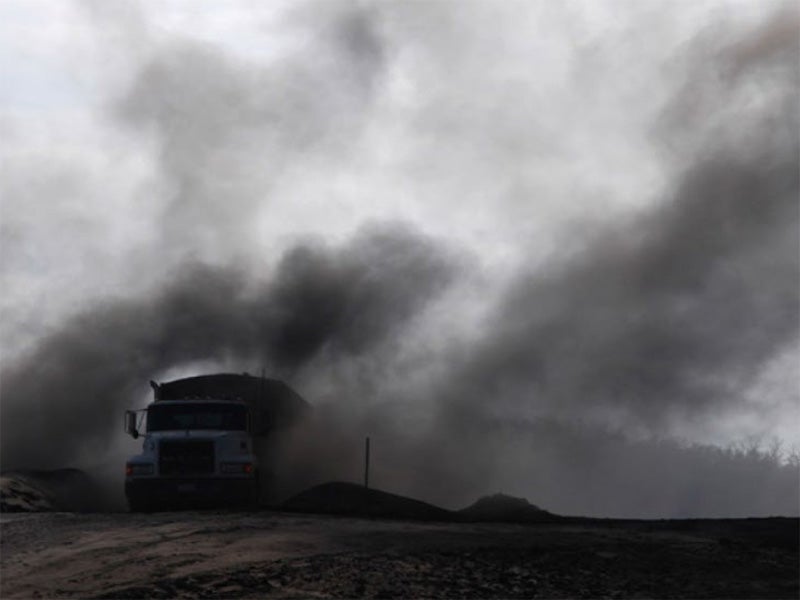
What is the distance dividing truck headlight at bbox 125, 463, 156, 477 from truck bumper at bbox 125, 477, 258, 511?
0.12 metres

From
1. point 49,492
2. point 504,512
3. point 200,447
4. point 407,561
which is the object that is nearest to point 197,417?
point 200,447

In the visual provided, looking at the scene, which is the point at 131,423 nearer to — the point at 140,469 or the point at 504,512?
the point at 140,469

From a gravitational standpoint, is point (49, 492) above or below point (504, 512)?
above

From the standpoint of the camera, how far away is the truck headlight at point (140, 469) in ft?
99.8

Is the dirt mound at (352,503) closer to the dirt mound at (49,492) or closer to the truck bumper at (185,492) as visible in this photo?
the truck bumper at (185,492)

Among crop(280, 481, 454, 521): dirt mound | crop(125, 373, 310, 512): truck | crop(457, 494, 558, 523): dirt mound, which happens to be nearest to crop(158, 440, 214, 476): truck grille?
crop(125, 373, 310, 512): truck

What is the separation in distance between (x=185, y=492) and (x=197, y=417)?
203 centimetres

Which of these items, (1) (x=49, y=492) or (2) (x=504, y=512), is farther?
(1) (x=49, y=492)

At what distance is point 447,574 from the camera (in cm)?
1812

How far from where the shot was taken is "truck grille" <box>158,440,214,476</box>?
30438 mm

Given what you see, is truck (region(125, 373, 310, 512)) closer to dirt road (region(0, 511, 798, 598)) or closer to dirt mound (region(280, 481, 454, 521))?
dirt mound (region(280, 481, 454, 521))

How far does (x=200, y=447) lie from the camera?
30.6 meters

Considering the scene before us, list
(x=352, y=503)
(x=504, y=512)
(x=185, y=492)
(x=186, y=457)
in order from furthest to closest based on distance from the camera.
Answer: (x=504, y=512), (x=186, y=457), (x=185, y=492), (x=352, y=503)

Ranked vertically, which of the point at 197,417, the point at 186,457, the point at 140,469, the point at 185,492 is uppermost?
the point at 197,417
